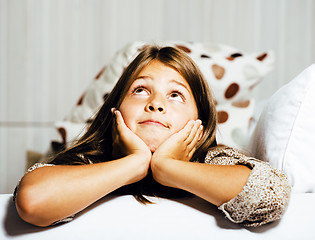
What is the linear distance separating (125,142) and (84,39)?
1241 mm

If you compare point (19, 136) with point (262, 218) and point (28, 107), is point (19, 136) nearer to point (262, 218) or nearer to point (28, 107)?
point (28, 107)

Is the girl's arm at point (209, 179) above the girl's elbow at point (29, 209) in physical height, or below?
above

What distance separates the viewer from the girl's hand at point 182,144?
792 mm

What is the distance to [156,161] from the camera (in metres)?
0.76

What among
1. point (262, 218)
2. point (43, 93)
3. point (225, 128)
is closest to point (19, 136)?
point (43, 93)

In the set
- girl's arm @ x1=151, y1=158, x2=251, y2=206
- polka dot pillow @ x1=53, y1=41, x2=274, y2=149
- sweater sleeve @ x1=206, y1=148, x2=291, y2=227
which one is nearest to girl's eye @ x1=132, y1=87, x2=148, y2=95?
girl's arm @ x1=151, y1=158, x2=251, y2=206

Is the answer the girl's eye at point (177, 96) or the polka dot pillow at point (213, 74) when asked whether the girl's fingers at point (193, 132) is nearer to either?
the girl's eye at point (177, 96)

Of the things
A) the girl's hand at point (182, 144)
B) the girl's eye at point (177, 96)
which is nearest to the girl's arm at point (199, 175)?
the girl's hand at point (182, 144)

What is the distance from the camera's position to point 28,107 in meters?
1.90

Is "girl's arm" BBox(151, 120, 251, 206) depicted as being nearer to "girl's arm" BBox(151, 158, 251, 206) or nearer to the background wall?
"girl's arm" BBox(151, 158, 251, 206)

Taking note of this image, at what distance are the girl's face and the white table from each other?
0.69ft

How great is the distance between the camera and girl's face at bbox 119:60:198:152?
84 cm

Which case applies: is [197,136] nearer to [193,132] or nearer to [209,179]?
[193,132]

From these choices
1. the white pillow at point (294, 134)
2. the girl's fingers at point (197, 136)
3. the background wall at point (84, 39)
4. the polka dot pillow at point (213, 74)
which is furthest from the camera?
the background wall at point (84, 39)
